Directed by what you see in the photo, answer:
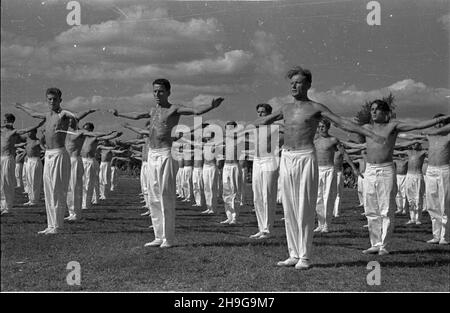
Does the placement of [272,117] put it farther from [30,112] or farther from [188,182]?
[188,182]

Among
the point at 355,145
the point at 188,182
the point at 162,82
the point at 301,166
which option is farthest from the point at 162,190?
the point at 188,182

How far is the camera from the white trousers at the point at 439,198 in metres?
12.8

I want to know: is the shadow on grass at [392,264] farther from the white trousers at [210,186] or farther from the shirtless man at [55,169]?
the white trousers at [210,186]

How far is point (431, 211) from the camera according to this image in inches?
516

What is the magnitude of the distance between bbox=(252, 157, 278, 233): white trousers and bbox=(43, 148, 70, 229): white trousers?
14.1 ft

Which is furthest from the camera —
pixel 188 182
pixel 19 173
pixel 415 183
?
pixel 19 173

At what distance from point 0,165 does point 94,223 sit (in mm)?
2850

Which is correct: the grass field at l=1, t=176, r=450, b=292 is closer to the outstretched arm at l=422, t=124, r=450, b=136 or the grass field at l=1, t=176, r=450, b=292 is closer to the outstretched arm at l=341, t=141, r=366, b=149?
the outstretched arm at l=341, t=141, r=366, b=149

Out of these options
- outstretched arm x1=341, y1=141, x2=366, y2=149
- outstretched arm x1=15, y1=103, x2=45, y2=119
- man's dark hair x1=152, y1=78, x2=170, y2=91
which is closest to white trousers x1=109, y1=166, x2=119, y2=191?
outstretched arm x1=15, y1=103, x2=45, y2=119

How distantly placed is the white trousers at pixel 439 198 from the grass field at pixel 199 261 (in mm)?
573

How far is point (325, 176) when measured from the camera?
47.9 feet

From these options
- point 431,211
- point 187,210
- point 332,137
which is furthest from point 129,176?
point 431,211

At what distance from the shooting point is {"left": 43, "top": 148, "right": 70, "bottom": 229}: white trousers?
1248cm

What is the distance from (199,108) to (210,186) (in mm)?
8870
